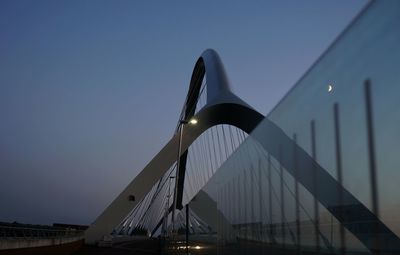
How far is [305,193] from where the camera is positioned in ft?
22.2

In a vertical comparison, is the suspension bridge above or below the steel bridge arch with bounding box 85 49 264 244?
below

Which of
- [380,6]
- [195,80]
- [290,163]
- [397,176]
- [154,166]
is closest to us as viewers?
[397,176]

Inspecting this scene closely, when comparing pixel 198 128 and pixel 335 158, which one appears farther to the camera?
pixel 198 128

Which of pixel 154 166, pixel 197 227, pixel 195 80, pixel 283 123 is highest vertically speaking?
pixel 195 80

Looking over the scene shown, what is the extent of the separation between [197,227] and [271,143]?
13516 mm

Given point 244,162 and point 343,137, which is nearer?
point 343,137

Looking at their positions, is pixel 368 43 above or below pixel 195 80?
below

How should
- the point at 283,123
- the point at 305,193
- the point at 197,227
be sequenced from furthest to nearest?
the point at 197,227 < the point at 283,123 < the point at 305,193

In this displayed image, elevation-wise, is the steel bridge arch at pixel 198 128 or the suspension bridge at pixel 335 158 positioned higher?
the steel bridge arch at pixel 198 128

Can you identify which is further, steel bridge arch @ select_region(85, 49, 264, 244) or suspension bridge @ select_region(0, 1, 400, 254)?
steel bridge arch @ select_region(85, 49, 264, 244)

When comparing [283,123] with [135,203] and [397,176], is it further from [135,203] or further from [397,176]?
[135,203]

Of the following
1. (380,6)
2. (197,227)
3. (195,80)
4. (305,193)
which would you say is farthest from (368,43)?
(195,80)

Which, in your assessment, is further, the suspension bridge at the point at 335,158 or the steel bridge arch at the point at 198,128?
the steel bridge arch at the point at 198,128

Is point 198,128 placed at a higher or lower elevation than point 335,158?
higher
